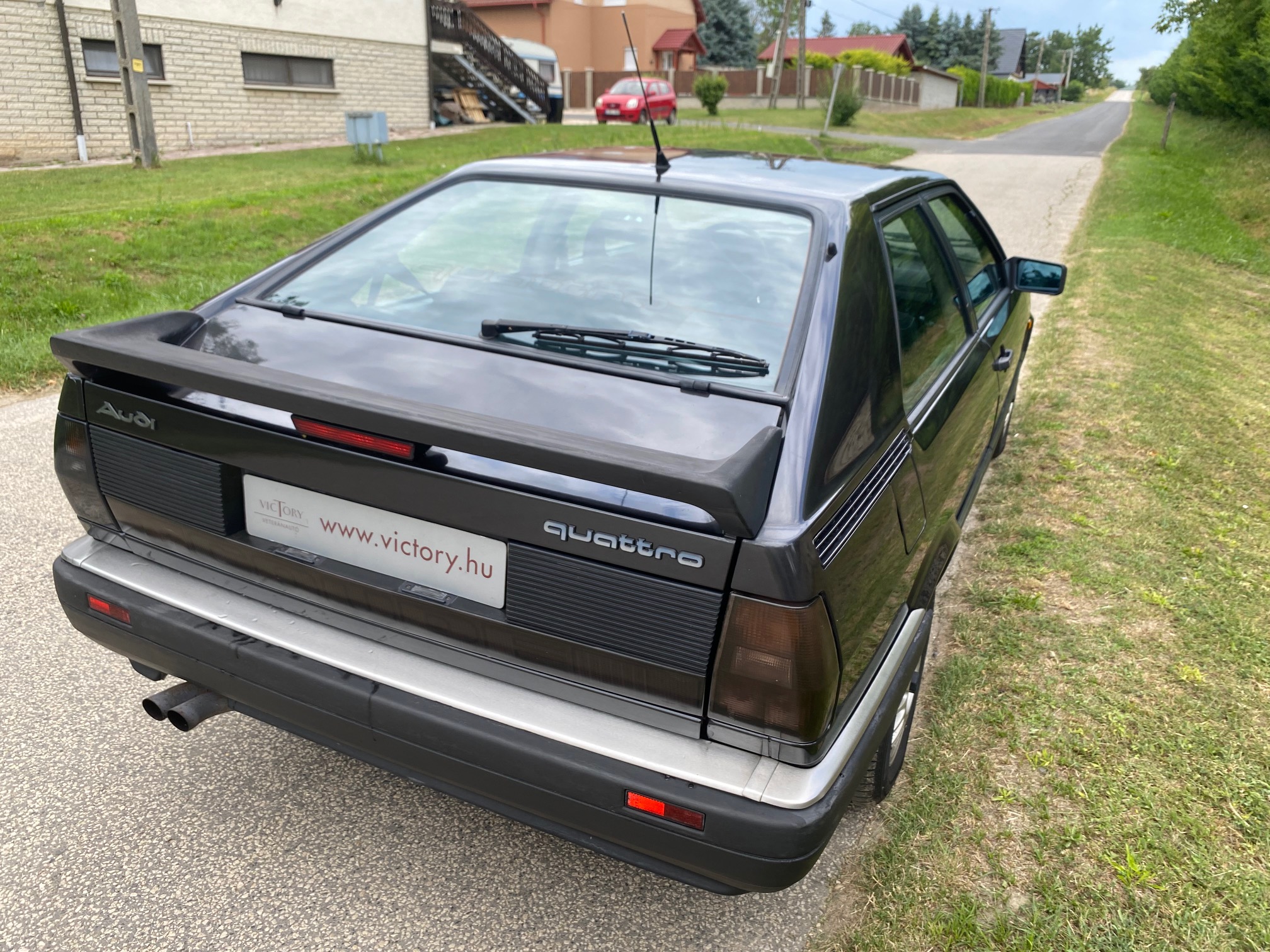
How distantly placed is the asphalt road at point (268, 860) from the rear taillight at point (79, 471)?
744 mm

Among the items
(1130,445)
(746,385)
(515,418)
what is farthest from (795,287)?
(1130,445)

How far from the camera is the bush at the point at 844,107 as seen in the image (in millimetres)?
31156

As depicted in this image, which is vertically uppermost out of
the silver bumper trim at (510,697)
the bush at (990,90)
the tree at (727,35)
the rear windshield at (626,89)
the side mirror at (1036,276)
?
the tree at (727,35)

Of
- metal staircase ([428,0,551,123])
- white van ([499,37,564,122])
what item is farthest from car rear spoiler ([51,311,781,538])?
white van ([499,37,564,122])

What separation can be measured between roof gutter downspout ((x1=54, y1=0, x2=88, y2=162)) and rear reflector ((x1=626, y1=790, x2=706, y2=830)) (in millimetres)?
17772

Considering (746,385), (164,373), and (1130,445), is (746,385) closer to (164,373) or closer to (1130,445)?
(164,373)

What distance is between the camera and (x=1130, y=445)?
5.11 metres

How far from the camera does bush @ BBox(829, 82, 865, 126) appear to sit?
31156 mm

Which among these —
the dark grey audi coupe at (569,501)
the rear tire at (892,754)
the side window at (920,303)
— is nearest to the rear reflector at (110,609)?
the dark grey audi coupe at (569,501)

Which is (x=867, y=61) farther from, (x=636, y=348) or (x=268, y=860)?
(x=268, y=860)

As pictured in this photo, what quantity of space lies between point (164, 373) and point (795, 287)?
143 centimetres

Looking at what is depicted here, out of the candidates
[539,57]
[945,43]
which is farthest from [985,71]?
[539,57]

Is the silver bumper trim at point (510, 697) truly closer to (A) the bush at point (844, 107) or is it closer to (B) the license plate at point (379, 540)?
(B) the license plate at point (379, 540)

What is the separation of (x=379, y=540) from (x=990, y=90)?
78341mm
